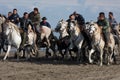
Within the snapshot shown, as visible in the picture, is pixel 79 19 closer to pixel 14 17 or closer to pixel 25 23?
pixel 25 23

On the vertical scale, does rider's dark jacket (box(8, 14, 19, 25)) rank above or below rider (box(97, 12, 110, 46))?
above

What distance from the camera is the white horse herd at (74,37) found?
2217 centimetres

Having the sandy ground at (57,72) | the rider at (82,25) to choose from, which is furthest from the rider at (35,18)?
the sandy ground at (57,72)

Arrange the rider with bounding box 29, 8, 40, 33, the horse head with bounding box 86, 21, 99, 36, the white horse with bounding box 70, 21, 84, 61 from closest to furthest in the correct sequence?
the horse head with bounding box 86, 21, 99, 36 < the white horse with bounding box 70, 21, 84, 61 < the rider with bounding box 29, 8, 40, 33

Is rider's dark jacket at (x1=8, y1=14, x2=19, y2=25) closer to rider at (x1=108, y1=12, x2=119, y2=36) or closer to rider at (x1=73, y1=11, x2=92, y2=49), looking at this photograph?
rider at (x1=73, y1=11, x2=92, y2=49)

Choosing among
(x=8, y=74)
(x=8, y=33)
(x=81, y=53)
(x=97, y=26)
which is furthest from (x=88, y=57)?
(x=8, y=74)

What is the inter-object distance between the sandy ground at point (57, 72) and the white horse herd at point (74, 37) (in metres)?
0.98

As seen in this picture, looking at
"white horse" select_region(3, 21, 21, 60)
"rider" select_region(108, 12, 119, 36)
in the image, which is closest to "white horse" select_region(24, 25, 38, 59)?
"white horse" select_region(3, 21, 21, 60)

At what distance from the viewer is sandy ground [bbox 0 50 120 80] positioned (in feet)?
57.4

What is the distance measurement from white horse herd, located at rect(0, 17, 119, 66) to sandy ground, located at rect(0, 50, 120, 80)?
983 millimetres

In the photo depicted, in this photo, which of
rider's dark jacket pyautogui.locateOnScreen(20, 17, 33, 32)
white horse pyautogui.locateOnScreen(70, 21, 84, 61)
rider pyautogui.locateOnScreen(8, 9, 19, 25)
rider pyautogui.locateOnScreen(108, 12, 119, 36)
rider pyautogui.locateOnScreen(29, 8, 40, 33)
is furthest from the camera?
rider pyautogui.locateOnScreen(8, 9, 19, 25)

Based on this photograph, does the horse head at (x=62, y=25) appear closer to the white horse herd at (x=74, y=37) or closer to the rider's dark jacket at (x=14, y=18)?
the white horse herd at (x=74, y=37)

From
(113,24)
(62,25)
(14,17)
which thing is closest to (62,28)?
(62,25)

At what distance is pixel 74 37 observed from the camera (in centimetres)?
2319
